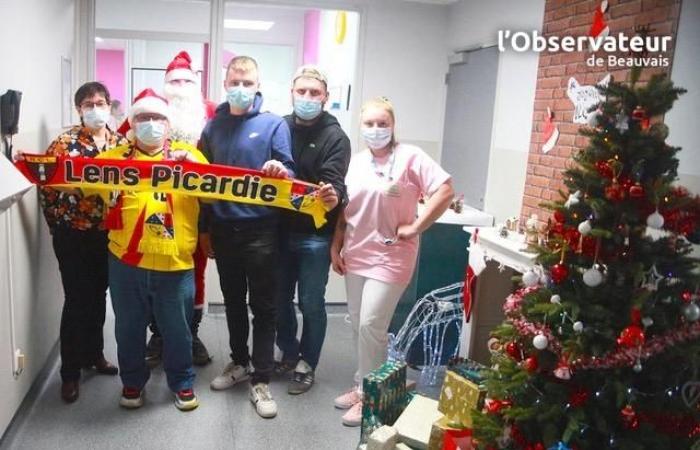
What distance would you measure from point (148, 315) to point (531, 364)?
1.71m

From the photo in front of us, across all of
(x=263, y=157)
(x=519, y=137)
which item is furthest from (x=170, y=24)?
(x=519, y=137)

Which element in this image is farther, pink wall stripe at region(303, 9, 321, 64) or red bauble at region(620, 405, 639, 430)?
pink wall stripe at region(303, 9, 321, 64)

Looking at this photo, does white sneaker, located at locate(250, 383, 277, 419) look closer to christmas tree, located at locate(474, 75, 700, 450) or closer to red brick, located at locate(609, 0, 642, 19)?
christmas tree, located at locate(474, 75, 700, 450)

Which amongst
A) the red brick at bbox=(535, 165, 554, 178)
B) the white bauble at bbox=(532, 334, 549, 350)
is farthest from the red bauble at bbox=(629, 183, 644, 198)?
the red brick at bbox=(535, 165, 554, 178)

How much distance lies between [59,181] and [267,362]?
1.23 m

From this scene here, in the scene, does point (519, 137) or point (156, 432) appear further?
point (519, 137)

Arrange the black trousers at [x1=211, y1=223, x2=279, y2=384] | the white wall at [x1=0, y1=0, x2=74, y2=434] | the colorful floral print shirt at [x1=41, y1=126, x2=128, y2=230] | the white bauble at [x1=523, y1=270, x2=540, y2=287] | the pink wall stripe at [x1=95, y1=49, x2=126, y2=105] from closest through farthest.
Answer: the white bauble at [x1=523, y1=270, x2=540, y2=287] → the white wall at [x1=0, y1=0, x2=74, y2=434] → the colorful floral print shirt at [x1=41, y1=126, x2=128, y2=230] → the black trousers at [x1=211, y1=223, x2=279, y2=384] → the pink wall stripe at [x1=95, y1=49, x2=126, y2=105]

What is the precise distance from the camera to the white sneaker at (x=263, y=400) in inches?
107

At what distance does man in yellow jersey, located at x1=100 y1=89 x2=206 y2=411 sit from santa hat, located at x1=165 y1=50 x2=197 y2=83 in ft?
1.58

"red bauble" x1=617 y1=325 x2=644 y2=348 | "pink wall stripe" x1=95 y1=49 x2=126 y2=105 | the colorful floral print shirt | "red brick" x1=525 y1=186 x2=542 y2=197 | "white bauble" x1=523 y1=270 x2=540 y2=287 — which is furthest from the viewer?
"pink wall stripe" x1=95 y1=49 x2=126 y2=105

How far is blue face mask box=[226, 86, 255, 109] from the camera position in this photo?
263 cm

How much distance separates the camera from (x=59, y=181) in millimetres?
2445

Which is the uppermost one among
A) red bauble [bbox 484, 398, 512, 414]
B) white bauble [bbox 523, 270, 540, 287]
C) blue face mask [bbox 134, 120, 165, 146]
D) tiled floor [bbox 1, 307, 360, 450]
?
blue face mask [bbox 134, 120, 165, 146]

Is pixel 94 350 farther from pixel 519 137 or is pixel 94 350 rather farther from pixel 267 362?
pixel 519 137
